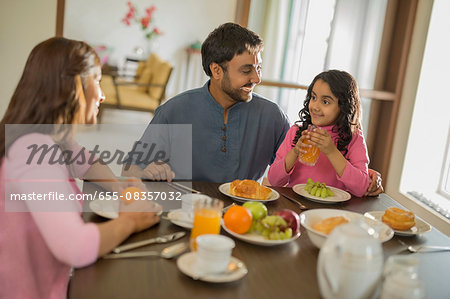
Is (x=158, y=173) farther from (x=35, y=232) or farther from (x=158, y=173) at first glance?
(x=35, y=232)

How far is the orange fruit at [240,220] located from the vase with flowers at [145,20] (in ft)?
22.0

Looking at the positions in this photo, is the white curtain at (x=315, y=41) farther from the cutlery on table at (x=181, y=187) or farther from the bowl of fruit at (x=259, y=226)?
the bowl of fruit at (x=259, y=226)

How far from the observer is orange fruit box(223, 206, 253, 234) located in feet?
3.72

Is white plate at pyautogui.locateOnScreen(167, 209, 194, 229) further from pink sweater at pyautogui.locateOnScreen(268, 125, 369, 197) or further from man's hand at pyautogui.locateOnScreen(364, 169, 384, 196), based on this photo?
man's hand at pyautogui.locateOnScreen(364, 169, 384, 196)

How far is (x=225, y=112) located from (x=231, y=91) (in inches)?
4.3

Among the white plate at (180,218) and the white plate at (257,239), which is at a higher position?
the white plate at (257,239)

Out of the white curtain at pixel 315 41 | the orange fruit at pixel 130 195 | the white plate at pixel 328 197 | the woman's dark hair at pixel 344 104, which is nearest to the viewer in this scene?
the orange fruit at pixel 130 195

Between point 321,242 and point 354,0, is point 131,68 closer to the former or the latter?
point 354,0

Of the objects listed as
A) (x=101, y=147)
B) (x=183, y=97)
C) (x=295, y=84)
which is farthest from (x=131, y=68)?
(x=183, y=97)

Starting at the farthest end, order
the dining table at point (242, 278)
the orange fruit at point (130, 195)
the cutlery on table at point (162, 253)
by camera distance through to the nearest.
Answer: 1. the orange fruit at point (130, 195)
2. the cutlery on table at point (162, 253)
3. the dining table at point (242, 278)

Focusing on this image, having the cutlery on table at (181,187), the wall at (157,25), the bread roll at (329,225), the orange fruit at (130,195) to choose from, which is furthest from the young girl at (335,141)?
the wall at (157,25)

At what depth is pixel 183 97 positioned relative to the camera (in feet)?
6.74

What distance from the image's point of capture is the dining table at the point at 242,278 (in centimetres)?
88

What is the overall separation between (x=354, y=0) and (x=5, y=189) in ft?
9.32
